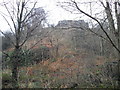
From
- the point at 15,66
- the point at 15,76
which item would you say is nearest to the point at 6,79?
the point at 15,76

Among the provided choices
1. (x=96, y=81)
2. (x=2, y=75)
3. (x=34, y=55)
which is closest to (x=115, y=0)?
(x=96, y=81)

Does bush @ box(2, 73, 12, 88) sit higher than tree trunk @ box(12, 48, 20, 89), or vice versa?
tree trunk @ box(12, 48, 20, 89)

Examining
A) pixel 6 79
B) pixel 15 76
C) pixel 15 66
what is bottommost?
pixel 6 79

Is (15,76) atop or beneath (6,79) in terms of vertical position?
atop

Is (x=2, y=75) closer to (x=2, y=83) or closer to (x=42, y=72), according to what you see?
(x=2, y=83)

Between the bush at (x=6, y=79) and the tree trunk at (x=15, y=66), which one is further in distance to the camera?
the bush at (x=6, y=79)

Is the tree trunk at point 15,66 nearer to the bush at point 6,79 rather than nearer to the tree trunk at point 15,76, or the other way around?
the tree trunk at point 15,76

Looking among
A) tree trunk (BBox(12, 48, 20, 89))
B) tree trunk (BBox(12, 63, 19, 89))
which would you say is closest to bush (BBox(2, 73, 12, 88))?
A: tree trunk (BBox(12, 63, 19, 89))

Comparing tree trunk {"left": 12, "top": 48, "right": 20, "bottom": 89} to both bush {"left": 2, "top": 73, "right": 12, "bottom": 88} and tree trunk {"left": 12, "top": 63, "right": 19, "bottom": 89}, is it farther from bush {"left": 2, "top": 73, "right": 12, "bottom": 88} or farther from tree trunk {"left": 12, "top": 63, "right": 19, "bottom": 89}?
bush {"left": 2, "top": 73, "right": 12, "bottom": 88}

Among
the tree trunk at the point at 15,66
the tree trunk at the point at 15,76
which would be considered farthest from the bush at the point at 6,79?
the tree trunk at the point at 15,66

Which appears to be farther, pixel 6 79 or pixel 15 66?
pixel 6 79

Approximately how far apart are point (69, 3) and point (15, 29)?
2858 mm

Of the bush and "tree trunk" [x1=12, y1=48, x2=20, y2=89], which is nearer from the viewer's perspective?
"tree trunk" [x1=12, y1=48, x2=20, y2=89]

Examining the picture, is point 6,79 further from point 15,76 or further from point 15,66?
point 15,66
